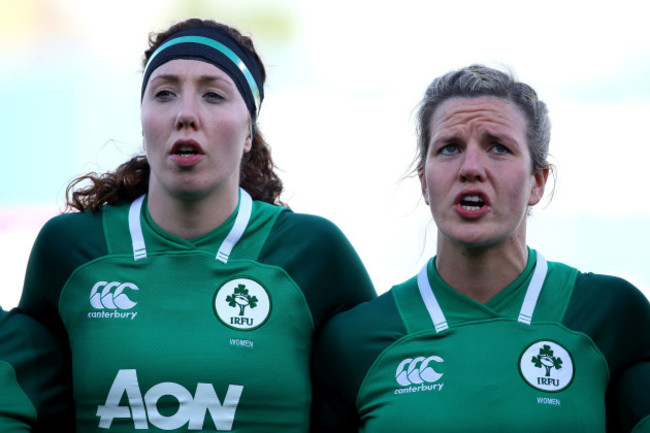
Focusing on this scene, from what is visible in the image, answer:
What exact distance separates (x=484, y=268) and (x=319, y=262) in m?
0.71

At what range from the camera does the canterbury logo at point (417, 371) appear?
3.66 metres

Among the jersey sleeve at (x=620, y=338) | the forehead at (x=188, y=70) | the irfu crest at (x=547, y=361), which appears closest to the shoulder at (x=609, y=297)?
the jersey sleeve at (x=620, y=338)

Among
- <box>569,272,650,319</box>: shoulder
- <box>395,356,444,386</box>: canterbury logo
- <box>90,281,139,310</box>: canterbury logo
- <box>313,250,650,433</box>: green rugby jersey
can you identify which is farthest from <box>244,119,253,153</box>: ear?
<box>569,272,650,319</box>: shoulder

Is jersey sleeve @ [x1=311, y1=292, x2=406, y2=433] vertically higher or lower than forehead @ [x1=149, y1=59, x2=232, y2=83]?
lower

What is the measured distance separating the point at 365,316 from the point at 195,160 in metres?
0.92

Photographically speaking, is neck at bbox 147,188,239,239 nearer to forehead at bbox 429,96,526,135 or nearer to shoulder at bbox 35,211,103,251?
shoulder at bbox 35,211,103,251

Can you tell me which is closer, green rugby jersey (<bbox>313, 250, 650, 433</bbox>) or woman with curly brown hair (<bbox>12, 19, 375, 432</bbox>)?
green rugby jersey (<bbox>313, 250, 650, 433</bbox>)

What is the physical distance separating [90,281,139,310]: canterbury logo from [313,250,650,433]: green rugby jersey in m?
0.83

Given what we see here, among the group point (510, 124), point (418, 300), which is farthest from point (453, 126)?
point (418, 300)

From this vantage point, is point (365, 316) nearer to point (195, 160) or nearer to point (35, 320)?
point (195, 160)

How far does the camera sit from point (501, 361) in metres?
3.64

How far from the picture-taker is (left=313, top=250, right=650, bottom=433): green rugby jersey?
3.55 metres

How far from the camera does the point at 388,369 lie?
12.3 feet

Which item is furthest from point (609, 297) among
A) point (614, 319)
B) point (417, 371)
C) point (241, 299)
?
A: point (241, 299)
